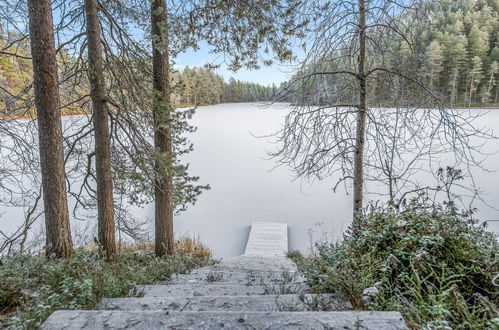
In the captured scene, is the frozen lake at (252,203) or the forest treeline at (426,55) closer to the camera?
the forest treeline at (426,55)

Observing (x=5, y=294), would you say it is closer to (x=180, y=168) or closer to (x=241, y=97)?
(x=180, y=168)

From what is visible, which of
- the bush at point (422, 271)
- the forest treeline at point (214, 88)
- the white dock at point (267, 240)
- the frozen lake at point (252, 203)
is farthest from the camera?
the forest treeline at point (214, 88)

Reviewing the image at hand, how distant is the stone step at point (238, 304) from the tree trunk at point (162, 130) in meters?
2.09

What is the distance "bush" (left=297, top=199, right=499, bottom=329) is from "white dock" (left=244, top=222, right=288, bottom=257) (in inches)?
164

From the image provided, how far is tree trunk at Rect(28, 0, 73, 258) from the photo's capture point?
2631 mm

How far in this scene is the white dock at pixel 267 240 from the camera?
613cm

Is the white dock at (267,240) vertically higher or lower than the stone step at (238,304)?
lower

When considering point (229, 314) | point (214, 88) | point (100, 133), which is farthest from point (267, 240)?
point (214, 88)

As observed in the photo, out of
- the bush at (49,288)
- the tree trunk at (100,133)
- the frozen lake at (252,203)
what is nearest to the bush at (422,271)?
the bush at (49,288)

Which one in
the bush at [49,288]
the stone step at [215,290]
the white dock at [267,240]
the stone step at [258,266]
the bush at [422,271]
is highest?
the bush at [422,271]

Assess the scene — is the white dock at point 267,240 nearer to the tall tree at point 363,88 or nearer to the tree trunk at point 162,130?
the tree trunk at point 162,130

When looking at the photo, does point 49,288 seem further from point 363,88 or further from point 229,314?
point 363,88

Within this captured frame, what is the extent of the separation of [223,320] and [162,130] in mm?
3092

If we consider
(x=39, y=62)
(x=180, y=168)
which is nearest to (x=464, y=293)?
(x=180, y=168)
